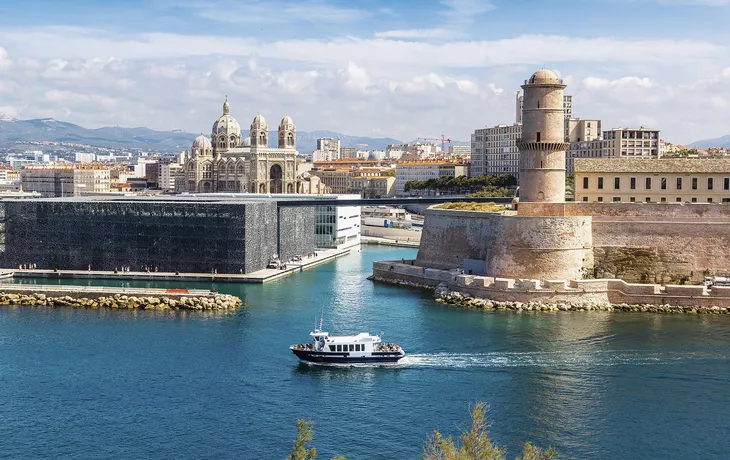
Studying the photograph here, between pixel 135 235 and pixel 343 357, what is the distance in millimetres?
24890

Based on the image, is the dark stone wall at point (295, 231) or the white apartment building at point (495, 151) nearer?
the dark stone wall at point (295, 231)

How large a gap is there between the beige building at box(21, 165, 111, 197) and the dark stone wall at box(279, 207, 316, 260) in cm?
8808

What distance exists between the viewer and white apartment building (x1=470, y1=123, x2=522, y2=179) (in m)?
126

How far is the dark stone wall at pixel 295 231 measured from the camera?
6238 cm

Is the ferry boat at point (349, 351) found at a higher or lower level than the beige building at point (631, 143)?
lower

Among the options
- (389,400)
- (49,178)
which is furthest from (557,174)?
(49,178)

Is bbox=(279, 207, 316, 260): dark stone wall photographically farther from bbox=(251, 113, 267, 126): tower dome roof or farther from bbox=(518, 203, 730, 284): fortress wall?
bbox=(251, 113, 267, 126): tower dome roof

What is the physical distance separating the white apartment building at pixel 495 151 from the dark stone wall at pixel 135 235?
72.9 m

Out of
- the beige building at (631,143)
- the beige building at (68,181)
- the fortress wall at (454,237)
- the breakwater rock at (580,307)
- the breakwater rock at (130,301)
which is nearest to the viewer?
the breakwater rock at (580,307)

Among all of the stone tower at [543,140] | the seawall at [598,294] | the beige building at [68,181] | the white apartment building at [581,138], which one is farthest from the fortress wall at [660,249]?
the beige building at [68,181]

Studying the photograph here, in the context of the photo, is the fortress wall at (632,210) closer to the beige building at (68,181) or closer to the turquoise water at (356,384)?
the turquoise water at (356,384)

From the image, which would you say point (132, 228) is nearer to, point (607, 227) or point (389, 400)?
point (607, 227)

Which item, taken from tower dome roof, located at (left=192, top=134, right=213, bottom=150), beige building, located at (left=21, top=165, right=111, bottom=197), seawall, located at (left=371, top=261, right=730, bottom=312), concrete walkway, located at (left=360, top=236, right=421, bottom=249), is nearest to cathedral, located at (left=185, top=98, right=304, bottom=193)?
tower dome roof, located at (left=192, top=134, right=213, bottom=150)

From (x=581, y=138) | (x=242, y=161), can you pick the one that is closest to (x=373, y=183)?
(x=242, y=161)
